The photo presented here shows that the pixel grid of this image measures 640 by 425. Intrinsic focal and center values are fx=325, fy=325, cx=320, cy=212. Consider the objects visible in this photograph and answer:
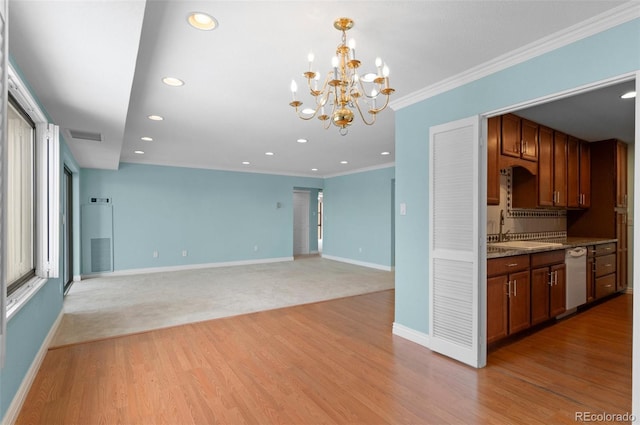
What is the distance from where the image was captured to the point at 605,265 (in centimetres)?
455

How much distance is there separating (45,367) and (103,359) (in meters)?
0.41

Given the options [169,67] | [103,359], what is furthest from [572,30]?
[103,359]

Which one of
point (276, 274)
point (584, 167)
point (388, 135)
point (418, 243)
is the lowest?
point (276, 274)

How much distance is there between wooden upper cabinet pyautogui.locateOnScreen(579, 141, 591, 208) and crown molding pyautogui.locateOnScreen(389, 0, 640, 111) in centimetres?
333

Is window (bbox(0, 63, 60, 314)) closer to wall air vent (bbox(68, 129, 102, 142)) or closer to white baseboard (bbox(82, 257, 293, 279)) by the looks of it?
wall air vent (bbox(68, 129, 102, 142))

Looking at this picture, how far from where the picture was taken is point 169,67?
2.59m

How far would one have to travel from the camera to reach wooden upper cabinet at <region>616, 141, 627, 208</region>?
4.85 meters

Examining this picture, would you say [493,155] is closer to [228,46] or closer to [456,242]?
[456,242]

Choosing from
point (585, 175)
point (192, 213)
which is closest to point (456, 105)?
point (585, 175)

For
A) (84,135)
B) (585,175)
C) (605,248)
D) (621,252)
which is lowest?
(621,252)

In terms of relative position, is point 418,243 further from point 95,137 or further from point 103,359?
point 95,137

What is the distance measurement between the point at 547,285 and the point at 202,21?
4.06m

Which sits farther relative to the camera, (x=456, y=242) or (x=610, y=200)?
(x=610, y=200)

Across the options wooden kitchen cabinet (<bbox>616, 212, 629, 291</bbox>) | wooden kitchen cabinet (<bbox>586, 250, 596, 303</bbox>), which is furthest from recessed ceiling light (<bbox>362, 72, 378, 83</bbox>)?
wooden kitchen cabinet (<bbox>616, 212, 629, 291</bbox>)
